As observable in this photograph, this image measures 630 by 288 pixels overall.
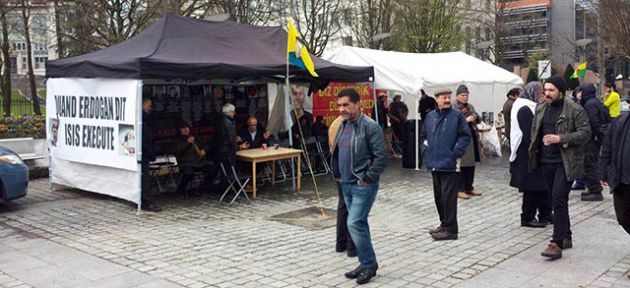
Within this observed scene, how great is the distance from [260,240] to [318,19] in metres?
23.1

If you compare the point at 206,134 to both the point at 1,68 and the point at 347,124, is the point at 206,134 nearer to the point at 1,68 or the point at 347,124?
the point at 347,124

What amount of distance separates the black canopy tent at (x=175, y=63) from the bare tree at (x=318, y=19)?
16773mm

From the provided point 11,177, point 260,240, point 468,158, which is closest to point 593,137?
point 468,158

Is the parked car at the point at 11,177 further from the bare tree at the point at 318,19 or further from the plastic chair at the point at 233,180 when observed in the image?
the bare tree at the point at 318,19

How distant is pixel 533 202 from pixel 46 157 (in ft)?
29.7

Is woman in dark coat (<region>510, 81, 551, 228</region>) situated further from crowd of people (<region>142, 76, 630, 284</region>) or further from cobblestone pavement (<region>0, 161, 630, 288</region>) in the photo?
cobblestone pavement (<region>0, 161, 630, 288</region>)

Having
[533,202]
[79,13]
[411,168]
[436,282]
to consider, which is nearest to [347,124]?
[436,282]

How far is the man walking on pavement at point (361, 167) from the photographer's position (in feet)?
17.2

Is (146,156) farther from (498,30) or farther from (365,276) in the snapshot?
(498,30)

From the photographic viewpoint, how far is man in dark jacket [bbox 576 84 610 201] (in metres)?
9.27

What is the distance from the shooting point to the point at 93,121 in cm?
930

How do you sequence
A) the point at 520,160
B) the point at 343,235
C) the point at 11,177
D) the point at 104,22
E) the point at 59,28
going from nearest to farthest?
the point at 343,235
the point at 520,160
the point at 11,177
the point at 104,22
the point at 59,28

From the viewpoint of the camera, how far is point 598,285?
5.32 meters

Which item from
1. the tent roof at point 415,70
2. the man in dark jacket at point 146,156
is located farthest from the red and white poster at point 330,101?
the man in dark jacket at point 146,156
